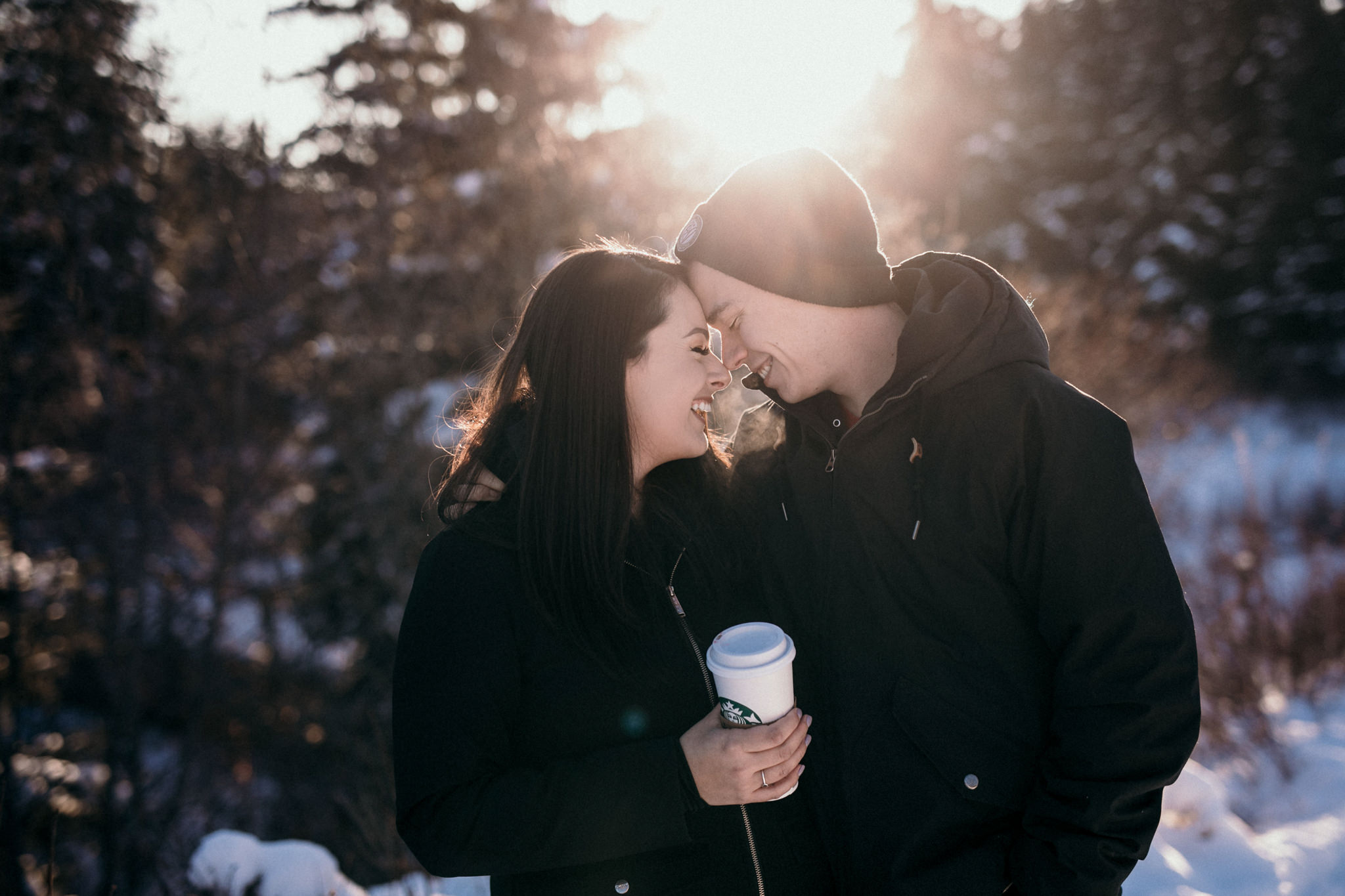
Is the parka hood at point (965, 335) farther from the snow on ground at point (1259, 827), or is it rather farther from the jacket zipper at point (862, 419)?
the snow on ground at point (1259, 827)

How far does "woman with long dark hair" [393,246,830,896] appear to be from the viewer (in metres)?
1.65

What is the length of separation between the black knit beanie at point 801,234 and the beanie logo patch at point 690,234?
2.1 inches

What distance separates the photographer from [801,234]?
6.89 feet

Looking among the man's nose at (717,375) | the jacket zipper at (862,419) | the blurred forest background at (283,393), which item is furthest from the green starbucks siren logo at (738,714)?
the blurred forest background at (283,393)

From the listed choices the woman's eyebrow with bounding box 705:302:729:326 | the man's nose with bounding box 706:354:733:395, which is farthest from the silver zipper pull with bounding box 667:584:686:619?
the woman's eyebrow with bounding box 705:302:729:326

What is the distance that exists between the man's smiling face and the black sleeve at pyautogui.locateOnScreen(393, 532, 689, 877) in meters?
1.05

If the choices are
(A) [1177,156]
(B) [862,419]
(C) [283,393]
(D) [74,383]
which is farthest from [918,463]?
(A) [1177,156]

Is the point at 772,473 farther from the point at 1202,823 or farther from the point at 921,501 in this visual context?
the point at 1202,823

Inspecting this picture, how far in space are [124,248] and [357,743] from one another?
549cm

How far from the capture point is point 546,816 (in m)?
1.65

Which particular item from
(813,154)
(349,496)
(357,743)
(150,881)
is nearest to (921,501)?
(813,154)

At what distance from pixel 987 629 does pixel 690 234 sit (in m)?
1.38

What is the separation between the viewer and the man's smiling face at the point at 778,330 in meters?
2.16

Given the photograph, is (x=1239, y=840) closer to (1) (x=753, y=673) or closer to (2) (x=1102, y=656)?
(2) (x=1102, y=656)
